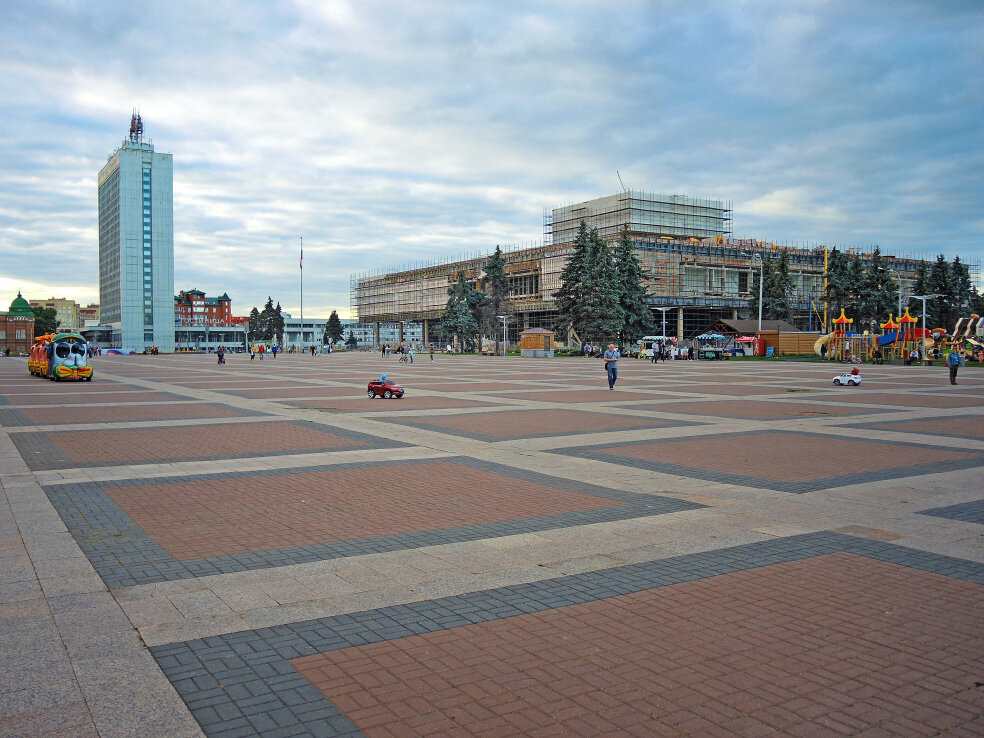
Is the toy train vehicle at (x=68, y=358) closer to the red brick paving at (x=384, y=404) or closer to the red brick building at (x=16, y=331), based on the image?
the red brick paving at (x=384, y=404)

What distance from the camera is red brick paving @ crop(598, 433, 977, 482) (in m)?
10.9

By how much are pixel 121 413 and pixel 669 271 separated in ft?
286

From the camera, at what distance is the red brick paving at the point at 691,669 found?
12.6 ft

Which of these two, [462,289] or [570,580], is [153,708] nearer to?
[570,580]

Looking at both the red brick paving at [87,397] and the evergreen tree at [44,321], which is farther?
the evergreen tree at [44,321]

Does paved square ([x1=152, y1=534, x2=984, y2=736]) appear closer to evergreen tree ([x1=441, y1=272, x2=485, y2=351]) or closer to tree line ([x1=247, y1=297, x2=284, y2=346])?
evergreen tree ([x1=441, y1=272, x2=485, y2=351])

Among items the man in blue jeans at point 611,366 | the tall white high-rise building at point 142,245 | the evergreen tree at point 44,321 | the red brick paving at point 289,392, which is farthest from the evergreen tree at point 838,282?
the evergreen tree at point 44,321

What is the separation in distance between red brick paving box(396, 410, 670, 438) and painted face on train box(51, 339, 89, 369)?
2248cm

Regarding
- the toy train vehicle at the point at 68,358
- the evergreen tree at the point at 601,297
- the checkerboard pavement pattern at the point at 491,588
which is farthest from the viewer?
the evergreen tree at the point at 601,297

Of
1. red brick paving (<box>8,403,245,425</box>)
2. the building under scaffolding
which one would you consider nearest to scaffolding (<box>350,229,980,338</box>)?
the building under scaffolding

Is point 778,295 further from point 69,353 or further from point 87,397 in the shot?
point 87,397

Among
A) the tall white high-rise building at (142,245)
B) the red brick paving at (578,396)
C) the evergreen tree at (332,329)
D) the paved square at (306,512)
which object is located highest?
the tall white high-rise building at (142,245)

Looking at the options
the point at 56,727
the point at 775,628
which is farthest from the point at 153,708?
the point at 775,628

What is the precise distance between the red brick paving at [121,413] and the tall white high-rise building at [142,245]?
135m
